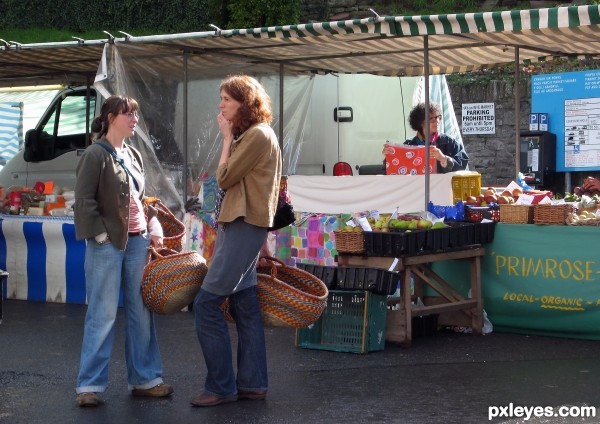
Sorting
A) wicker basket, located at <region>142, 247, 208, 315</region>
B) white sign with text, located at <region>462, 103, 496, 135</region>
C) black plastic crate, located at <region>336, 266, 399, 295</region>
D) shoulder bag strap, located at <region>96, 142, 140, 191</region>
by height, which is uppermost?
white sign with text, located at <region>462, 103, 496, 135</region>

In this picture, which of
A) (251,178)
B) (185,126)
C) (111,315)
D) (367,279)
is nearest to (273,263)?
(251,178)

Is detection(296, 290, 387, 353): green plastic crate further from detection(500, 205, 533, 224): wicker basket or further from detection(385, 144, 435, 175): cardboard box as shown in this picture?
detection(385, 144, 435, 175): cardboard box

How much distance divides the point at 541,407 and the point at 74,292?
5611 millimetres

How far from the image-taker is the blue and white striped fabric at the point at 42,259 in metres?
10.3

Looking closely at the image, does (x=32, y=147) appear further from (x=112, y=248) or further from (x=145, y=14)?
(x=145, y=14)

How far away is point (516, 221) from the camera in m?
8.49

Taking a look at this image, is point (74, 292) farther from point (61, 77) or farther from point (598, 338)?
point (598, 338)

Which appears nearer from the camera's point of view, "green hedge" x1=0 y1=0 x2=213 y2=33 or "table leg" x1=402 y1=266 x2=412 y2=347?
"table leg" x1=402 y1=266 x2=412 y2=347

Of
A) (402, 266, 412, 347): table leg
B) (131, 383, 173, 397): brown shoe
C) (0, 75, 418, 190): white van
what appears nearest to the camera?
(131, 383, 173, 397): brown shoe

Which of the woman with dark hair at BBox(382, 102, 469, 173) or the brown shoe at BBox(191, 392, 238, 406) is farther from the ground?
the woman with dark hair at BBox(382, 102, 469, 173)

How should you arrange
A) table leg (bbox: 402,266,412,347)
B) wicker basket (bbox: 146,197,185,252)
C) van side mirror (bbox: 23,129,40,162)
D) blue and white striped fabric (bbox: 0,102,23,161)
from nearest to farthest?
wicker basket (bbox: 146,197,185,252) < table leg (bbox: 402,266,412,347) < van side mirror (bbox: 23,129,40,162) < blue and white striped fabric (bbox: 0,102,23,161)

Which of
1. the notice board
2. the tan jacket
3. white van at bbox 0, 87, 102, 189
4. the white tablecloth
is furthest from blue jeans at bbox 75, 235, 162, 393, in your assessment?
the notice board

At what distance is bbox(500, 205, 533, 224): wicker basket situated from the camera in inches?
333

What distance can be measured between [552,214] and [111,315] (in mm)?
3852
